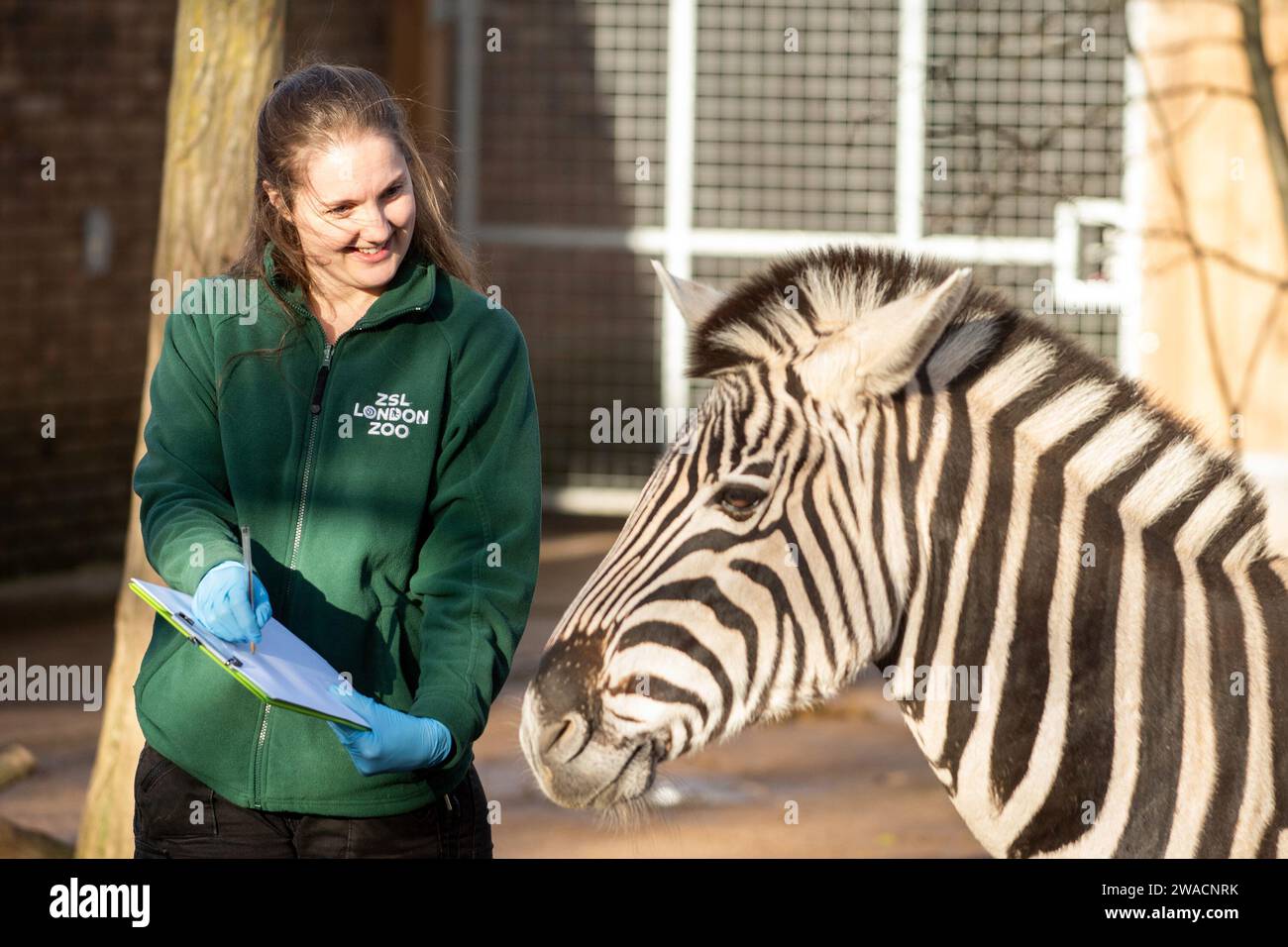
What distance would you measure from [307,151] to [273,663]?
76cm

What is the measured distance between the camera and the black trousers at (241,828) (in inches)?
94.0

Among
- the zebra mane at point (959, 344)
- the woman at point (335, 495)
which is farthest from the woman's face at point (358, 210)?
the zebra mane at point (959, 344)

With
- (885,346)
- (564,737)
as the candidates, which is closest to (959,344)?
(885,346)

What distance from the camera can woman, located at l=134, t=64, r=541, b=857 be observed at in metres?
2.37

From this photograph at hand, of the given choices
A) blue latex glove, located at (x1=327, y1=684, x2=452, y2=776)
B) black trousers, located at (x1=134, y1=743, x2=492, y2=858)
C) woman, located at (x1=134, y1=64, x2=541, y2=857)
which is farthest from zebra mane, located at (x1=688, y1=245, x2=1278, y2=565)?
Result: black trousers, located at (x1=134, y1=743, x2=492, y2=858)

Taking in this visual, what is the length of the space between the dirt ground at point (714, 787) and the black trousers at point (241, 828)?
2129 millimetres

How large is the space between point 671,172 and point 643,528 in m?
7.57

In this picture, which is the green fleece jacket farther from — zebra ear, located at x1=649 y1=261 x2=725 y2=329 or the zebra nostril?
zebra ear, located at x1=649 y1=261 x2=725 y2=329

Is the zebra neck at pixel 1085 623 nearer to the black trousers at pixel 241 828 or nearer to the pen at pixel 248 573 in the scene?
the black trousers at pixel 241 828

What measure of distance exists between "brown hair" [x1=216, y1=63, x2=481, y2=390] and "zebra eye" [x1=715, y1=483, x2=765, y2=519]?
592 millimetres

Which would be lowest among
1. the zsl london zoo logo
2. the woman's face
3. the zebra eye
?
the zebra eye

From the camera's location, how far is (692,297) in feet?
8.80

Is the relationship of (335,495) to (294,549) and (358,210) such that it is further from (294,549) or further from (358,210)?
(358,210)

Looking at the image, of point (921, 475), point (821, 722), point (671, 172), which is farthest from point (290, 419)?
point (671, 172)
